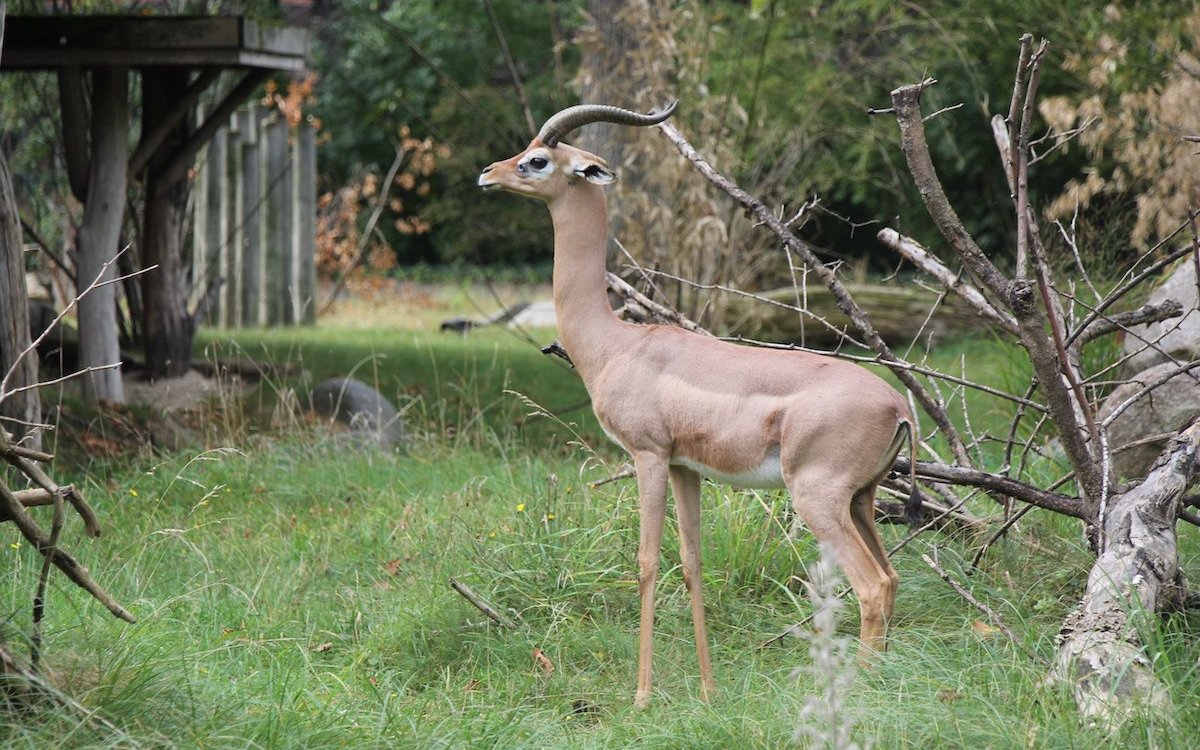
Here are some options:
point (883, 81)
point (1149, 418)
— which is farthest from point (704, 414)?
point (883, 81)

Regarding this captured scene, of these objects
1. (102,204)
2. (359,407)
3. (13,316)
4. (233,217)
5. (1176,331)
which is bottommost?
(359,407)

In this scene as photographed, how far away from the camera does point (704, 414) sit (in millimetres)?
3754

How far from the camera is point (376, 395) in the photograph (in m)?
8.31

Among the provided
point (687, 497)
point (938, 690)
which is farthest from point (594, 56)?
point (938, 690)

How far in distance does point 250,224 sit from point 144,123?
492cm

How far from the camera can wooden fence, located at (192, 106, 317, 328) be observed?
13766mm

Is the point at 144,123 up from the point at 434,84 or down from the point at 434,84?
down

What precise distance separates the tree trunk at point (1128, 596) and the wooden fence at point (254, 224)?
10.9 meters

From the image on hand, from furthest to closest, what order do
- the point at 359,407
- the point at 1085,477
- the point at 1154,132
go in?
the point at 1154,132, the point at 359,407, the point at 1085,477

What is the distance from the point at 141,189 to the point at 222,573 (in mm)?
6881

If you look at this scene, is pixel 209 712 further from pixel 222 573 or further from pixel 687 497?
pixel 222 573

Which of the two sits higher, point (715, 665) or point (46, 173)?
point (46, 173)

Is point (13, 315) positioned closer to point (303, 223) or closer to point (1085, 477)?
point (1085, 477)

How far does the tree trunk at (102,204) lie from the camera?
8.40 m
